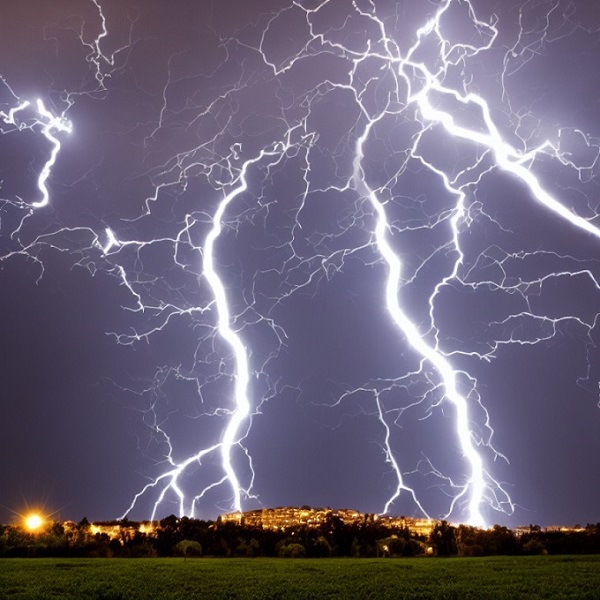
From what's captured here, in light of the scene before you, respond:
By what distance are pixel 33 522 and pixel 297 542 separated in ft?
31.6

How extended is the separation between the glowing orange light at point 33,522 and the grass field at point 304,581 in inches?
345

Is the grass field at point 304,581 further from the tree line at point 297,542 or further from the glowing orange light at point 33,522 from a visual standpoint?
the glowing orange light at point 33,522

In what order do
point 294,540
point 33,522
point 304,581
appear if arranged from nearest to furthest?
point 304,581
point 294,540
point 33,522

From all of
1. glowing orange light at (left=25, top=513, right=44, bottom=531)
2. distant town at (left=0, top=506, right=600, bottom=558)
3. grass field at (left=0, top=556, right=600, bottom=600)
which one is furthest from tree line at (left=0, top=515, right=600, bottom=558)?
grass field at (left=0, top=556, right=600, bottom=600)

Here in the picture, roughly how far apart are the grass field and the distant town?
4.02 m

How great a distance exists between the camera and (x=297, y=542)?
15.3m

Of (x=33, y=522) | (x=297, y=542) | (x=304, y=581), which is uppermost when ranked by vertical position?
(x=33, y=522)

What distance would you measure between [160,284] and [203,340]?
83.9 inches

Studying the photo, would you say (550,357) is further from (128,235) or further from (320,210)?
(128,235)

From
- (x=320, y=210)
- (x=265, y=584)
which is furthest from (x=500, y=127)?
(x=265, y=584)

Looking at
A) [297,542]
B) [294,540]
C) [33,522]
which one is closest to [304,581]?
[297,542]

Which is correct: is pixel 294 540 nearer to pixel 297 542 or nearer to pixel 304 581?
pixel 297 542

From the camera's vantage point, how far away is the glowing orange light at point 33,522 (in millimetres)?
18594

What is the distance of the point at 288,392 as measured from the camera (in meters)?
18.1
